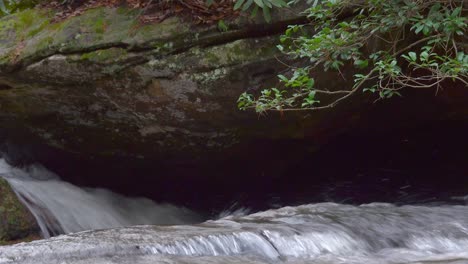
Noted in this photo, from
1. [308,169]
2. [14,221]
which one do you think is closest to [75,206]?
[14,221]

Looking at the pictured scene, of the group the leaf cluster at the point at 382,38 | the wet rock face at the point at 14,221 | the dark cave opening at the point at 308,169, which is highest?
the leaf cluster at the point at 382,38

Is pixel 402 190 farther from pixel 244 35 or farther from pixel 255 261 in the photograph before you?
pixel 255 261

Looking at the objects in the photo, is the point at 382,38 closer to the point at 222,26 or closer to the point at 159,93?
the point at 222,26

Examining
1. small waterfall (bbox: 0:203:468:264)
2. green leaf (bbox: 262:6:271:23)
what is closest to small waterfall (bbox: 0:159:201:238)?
small waterfall (bbox: 0:203:468:264)

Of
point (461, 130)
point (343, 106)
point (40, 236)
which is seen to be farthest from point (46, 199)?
point (461, 130)

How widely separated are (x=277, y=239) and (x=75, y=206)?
3167mm

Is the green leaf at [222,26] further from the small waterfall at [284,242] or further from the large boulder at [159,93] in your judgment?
the small waterfall at [284,242]

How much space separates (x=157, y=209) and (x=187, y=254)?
13.1 feet

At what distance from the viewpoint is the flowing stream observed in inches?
105

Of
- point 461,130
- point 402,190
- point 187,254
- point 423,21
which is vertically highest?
point 423,21

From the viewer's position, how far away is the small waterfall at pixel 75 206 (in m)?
5.22

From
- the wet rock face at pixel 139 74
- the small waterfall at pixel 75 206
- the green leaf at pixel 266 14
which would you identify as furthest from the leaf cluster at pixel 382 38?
the small waterfall at pixel 75 206

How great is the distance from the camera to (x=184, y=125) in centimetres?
552

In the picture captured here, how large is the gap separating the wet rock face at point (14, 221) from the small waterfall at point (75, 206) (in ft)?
0.42
